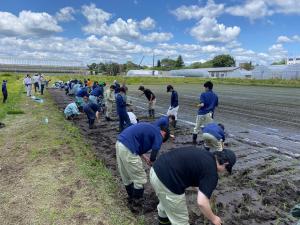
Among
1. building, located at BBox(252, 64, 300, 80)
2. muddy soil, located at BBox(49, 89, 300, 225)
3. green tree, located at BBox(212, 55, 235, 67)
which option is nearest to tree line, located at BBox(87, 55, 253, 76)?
green tree, located at BBox(212, 55, 235, 67)

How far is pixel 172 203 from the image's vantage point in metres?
4.32

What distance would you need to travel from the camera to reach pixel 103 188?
291 inches

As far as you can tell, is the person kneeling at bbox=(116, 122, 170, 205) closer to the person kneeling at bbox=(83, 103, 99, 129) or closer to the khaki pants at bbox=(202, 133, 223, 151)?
the khaki pants at bbox=(202, 133, 223, 151)

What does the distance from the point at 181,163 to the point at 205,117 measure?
7.20 metres

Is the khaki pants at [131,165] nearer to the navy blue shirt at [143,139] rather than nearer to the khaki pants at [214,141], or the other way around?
the navy blue shirt at [143,139]

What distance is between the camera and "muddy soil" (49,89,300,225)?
606 cm

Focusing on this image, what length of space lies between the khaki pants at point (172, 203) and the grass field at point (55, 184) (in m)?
1.51

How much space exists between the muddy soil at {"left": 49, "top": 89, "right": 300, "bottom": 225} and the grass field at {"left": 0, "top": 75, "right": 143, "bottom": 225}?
0.39 m

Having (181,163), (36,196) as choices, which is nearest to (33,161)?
(36,196)

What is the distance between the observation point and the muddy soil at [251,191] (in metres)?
6.06

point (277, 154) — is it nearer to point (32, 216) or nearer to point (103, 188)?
point (103, 188)

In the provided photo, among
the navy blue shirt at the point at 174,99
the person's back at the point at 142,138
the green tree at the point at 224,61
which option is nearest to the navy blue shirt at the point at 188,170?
the person's back at the point at 142,138

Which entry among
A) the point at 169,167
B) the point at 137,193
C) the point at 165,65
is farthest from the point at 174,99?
the point at 165,65

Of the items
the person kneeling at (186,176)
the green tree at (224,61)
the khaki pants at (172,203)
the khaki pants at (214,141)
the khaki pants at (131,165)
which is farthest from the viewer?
the green tree at (224,61)
